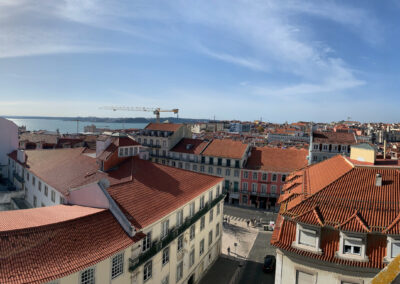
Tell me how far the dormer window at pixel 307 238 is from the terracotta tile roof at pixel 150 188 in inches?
419

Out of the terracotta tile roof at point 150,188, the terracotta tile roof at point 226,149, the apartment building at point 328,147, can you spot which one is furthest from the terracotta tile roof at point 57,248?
the apartment building at point 328,147

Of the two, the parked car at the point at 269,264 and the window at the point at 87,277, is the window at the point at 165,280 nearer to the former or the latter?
the window at the point at 87,277

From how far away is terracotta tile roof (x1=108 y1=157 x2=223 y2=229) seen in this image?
22.2 m

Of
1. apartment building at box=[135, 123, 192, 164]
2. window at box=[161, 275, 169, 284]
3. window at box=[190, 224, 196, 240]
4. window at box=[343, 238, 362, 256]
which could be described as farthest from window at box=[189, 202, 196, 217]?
apartment building at box=[135, 123, 192, 164]

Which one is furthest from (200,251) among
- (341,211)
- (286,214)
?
(341,211)

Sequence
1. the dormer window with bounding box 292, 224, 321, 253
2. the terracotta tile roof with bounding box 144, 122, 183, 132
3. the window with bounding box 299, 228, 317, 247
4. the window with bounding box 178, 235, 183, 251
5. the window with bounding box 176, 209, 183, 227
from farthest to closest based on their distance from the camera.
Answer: the terracotta tile roof with bounding box 144, 122, 183, 132, the window with bounding box 178, 235, 183, 251, the window with bounding box 176, 209, 183, 227, the window with bounding box 299, 228, 317, 247, the dormer window with bounding box 292, 224, 321, 253

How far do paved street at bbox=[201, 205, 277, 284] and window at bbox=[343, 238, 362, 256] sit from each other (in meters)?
17.5

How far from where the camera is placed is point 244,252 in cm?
3969

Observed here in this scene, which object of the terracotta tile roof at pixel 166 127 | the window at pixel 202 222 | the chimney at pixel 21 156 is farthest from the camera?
the terracotta tile roof at pixel 166 127

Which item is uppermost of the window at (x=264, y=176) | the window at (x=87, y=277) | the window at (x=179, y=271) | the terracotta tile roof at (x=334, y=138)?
the terracotta tile roof at (x=334, y=138)

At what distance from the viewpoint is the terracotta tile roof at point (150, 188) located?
22172 millimetres

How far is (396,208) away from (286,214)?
677 centimetres

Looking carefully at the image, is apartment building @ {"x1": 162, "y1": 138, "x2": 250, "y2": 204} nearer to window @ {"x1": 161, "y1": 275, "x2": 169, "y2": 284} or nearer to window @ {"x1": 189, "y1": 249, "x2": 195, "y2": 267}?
window @ {"x1": 189, "y1": 249, "x2": 195, "y2": 267}

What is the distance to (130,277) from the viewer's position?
2009 cm
